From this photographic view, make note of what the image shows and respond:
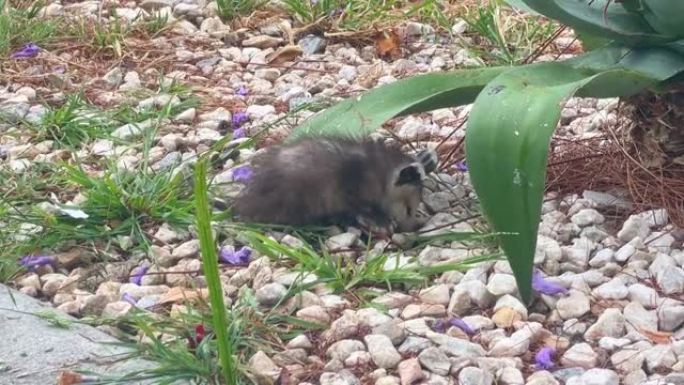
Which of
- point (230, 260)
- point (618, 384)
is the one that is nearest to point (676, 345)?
point (618, 384)

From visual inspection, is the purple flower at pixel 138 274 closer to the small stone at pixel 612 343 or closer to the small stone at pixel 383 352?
the small stone at pixel 383 352

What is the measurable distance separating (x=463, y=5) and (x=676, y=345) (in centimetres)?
277

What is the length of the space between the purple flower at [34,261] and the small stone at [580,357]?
143 cm

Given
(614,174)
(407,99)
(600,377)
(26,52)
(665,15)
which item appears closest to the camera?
(600,377)

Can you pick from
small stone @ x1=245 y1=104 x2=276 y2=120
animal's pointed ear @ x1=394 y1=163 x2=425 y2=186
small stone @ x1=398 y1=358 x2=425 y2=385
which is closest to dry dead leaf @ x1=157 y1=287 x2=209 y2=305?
small stone @ x1=398 y1=358 x2=425 y2=385

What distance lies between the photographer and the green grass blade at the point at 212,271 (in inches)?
105

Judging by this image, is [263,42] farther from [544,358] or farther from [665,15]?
[544,358]

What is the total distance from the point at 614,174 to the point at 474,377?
1186mm

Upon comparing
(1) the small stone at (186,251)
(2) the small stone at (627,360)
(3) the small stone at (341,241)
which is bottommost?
(2) the small stone at (627,360)

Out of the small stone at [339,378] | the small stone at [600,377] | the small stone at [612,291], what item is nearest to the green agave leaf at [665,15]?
the small stone at [612,291]

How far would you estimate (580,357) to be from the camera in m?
3.21

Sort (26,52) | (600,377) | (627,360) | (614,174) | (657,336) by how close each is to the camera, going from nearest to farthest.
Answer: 1. (600,377)
2. (627,360)
3. (657,336)
4. (614,174)
5. (26,52)

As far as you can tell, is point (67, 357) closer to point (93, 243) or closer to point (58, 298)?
point (58, 298)

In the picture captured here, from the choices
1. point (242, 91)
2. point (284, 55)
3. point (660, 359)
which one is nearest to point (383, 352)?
point (660, 359)
